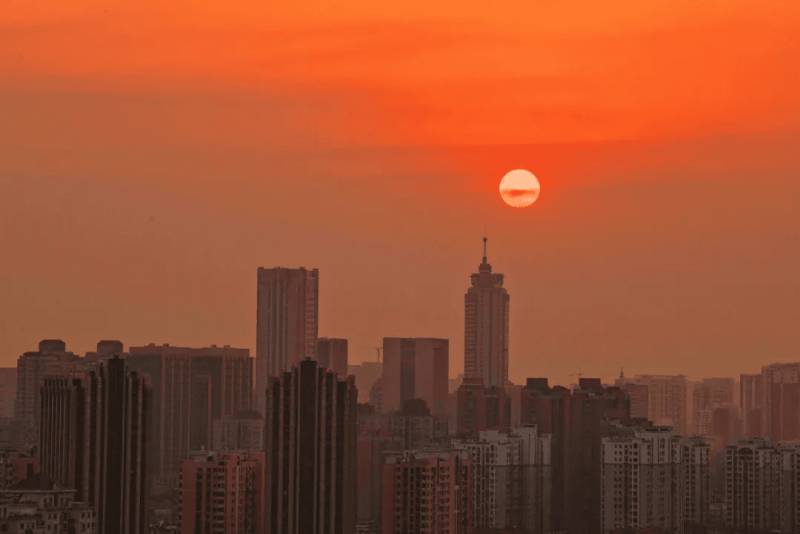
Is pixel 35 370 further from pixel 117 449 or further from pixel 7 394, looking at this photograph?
pixel 117 449

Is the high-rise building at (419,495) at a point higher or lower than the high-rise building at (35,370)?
lower

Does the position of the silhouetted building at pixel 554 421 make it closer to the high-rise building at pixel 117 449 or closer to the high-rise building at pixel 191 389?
the high-rise building at pixel 191 389

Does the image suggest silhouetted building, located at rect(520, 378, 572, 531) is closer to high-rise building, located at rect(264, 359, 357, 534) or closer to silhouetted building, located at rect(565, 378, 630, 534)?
silhouetted building, located at rect(565, 378, 630, 534)

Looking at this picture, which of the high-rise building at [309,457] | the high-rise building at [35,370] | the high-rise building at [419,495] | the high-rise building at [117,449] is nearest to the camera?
the high-rise building at [309,457]

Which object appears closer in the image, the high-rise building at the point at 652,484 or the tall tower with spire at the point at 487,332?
the high-rise building at the point at 652,484

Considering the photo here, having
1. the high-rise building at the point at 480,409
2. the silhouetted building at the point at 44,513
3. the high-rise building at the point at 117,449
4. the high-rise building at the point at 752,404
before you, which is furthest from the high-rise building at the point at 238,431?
the high-rise building at the point at 752,404

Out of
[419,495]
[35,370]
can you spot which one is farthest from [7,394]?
[419,495]
